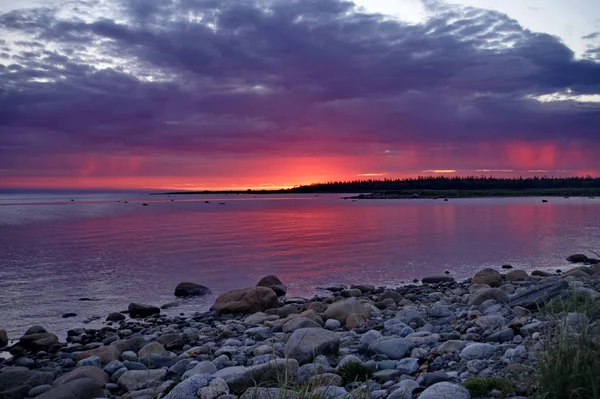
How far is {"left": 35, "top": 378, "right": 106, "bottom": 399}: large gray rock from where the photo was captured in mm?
6145

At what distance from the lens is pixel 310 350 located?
6.83m

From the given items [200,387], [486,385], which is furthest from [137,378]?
[486,385]

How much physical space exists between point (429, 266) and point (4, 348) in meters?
14.4

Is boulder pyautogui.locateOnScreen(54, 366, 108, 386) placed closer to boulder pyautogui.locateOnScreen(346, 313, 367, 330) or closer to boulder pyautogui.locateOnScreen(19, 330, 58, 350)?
boulder pyautogui.locateOnScreen(19, 330, 58, 350)

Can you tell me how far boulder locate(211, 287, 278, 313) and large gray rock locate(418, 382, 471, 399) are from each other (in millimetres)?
8013

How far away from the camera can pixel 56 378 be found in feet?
25.1

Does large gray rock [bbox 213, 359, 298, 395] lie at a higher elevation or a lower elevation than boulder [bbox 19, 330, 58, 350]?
higher

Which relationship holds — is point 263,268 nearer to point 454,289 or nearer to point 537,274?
point 454,289

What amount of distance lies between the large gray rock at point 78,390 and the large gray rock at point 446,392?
4.17 m

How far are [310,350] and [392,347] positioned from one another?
112cm

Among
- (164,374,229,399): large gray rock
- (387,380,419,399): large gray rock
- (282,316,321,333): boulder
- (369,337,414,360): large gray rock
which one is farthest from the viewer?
(282,316,321,333): boulder

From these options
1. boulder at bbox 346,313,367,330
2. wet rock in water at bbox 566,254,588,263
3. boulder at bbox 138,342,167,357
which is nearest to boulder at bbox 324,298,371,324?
boulder at bbox 346,313,367,330

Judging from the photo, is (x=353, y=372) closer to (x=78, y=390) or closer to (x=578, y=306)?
(x=578, y=306)

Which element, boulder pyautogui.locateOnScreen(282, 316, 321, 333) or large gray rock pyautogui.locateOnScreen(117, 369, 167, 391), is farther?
boulder pyautogui.locateOnScreen(282, 316, 321, 333)
